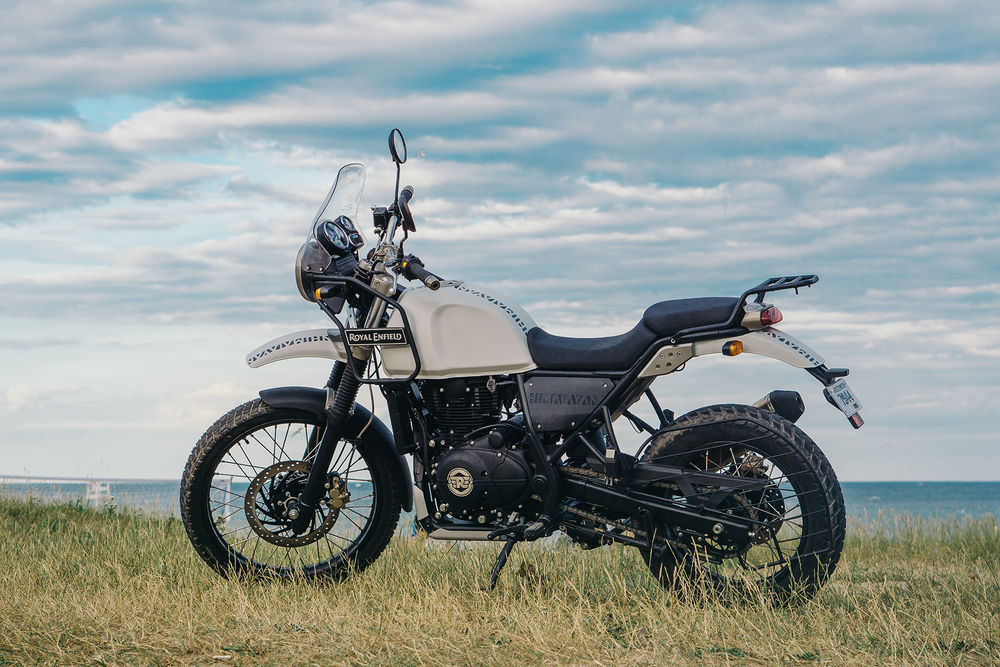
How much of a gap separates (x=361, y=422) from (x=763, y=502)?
2319 millimetres

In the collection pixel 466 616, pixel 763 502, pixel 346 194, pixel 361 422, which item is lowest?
pixel 466 616

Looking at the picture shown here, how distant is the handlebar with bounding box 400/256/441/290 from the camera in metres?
5.07

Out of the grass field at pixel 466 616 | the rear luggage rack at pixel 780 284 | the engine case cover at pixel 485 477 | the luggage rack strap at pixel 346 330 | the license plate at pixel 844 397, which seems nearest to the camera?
the grass field at pixel 466 616

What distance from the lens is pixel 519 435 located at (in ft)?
16.8

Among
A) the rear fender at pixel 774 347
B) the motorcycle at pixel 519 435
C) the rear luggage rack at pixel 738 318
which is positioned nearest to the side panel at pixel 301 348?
the motorcycle at pixel 519 435

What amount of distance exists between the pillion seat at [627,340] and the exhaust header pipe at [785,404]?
0.60m

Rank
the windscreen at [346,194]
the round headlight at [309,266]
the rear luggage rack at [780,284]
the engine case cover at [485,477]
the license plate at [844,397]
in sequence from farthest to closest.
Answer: the windscreen at [346,194]
the round headlight at [309,266]
the engine case cover at [485,477]
the rear luggage rack at [780,284]
the license plate at [844,397]

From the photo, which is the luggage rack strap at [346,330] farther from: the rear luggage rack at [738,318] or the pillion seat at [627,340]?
the rear luggage rack at [738,318]

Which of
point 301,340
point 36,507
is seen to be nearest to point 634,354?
point 301,340

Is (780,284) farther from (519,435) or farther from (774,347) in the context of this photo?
(519,435)

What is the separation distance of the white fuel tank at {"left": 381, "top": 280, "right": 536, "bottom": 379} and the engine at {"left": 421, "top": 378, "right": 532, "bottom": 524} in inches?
5.1

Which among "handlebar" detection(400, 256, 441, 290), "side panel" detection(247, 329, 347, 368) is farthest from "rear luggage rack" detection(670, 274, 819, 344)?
"side panel" detection(247, 329, 347, 368)

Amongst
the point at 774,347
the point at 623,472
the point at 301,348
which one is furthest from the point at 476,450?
the point at 774,347

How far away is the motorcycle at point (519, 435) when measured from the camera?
4832mm
